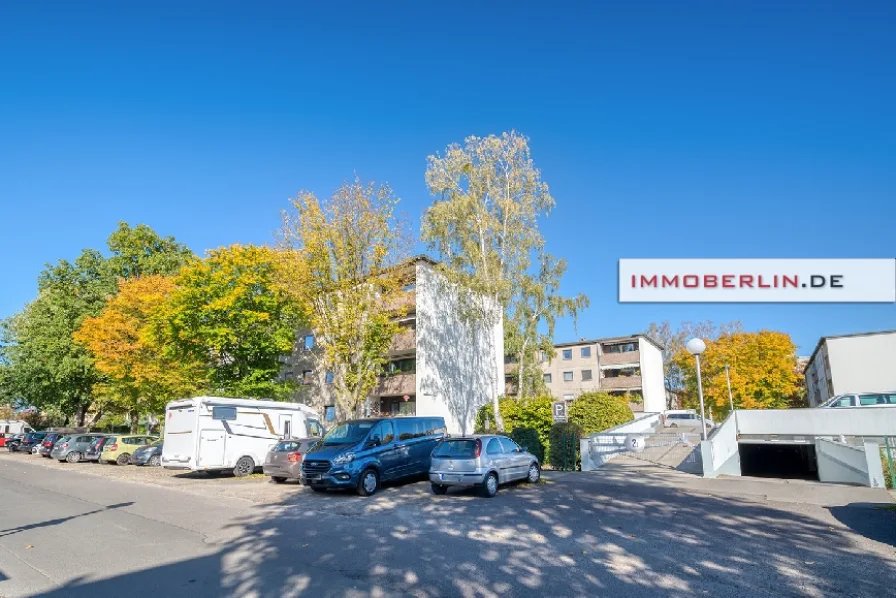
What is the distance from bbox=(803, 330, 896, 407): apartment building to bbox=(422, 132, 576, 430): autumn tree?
107 feet

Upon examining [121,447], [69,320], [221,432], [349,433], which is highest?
[69,320]

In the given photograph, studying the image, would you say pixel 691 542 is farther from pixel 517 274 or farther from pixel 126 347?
pixel 126 347

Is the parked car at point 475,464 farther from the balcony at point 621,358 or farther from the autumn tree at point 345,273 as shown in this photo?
the balcony at point 621,358

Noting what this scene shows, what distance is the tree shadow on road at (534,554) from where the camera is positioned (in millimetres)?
6410

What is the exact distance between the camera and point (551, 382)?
64.0 m

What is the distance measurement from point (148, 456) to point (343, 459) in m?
18.2

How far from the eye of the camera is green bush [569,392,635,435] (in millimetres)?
29125

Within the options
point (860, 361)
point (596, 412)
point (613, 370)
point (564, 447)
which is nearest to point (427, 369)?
point (596, 412)

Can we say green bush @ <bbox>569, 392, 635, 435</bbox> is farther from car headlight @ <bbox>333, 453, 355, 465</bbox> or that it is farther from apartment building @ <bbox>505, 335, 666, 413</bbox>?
apartment building @ <bbox>505, 335, 666, 413</bbox>

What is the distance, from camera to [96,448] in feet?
101

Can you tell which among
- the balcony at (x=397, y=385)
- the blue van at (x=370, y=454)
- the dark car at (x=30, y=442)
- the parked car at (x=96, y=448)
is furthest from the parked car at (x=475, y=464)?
the dark car at (x=30, y=442)

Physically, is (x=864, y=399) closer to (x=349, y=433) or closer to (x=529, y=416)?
(x=529, y=416)

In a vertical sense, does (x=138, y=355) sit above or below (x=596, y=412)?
above

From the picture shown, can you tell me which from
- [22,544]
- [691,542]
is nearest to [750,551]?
[691,542]
